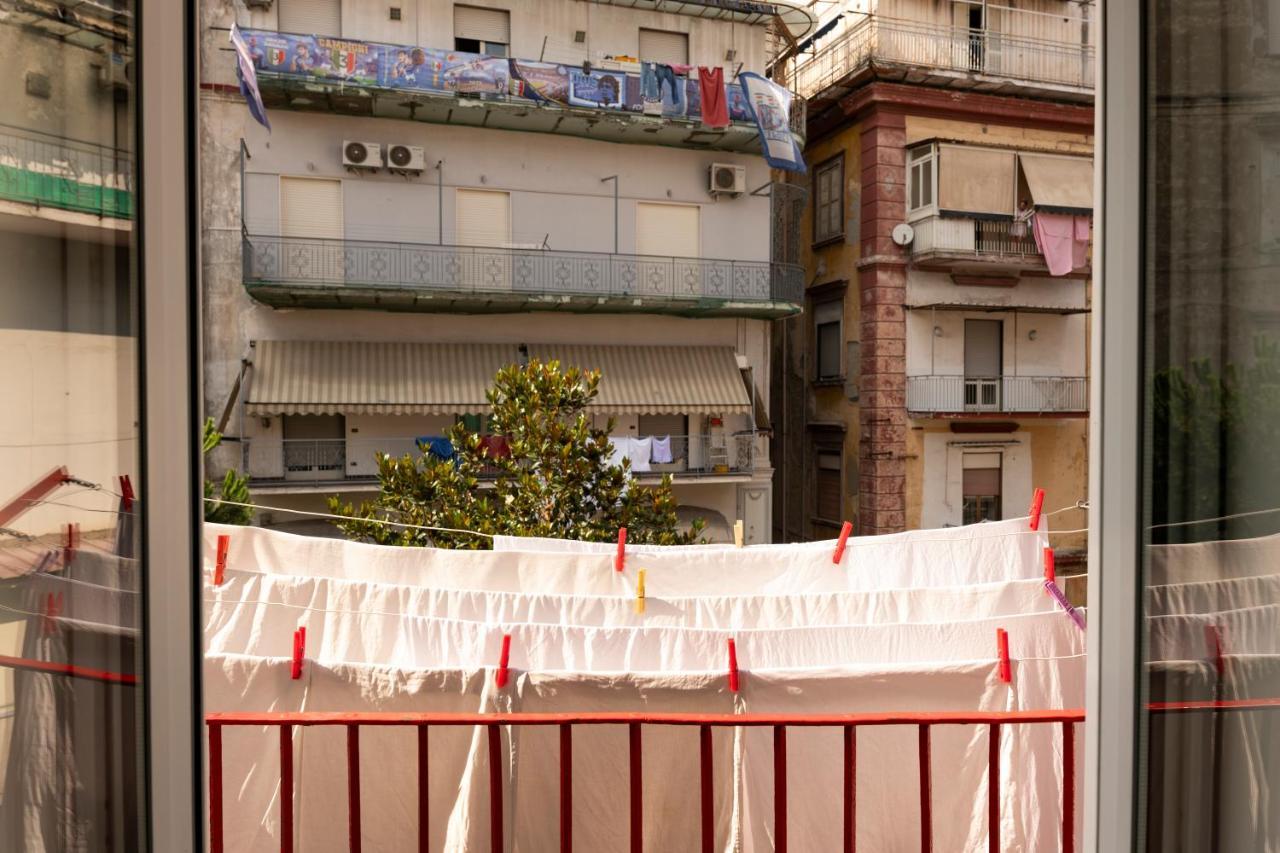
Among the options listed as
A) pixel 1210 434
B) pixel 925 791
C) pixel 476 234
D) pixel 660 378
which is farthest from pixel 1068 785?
pixel 476 234

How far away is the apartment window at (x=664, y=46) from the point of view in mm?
11656

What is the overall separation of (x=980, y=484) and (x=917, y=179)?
431 cm

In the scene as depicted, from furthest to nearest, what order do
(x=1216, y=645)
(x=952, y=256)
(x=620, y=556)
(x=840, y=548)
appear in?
(x=952, y=256) < (x=840, y=548) < (x=620, y=556) < (x=1216, y=645)

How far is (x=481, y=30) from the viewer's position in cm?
1098

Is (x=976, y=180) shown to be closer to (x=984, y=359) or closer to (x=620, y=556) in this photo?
(x=984, y=359)

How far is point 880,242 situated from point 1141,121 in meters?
11.7

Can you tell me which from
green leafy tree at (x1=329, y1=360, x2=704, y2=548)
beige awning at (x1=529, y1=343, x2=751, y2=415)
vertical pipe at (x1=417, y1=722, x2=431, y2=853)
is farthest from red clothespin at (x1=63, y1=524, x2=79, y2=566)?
beige awning at (x1=529, y1=343, x2=751, y2=415)

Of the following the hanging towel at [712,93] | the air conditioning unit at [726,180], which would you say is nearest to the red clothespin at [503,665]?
the hanging towel at [712,93]

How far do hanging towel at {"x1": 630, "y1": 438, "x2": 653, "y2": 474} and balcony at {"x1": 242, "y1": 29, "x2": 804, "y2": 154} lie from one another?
3.76 meters

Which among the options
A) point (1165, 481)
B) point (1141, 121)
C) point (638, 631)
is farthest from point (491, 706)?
point (1141, 121)

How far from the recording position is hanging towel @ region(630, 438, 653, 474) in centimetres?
1110

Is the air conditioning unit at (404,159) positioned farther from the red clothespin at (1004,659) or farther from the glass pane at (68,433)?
the glass pane at (68,433)

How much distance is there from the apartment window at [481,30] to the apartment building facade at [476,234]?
0.03 m

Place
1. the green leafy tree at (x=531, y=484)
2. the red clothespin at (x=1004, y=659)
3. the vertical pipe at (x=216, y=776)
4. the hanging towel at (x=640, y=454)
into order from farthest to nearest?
1. the hanging towel at (x=640, y=454)
2. the green leafy tree at (x=531, y=484)
3. the red clothespin at (x=1004, y=659)
4. the vertical pipe at (x=216, y=776)
